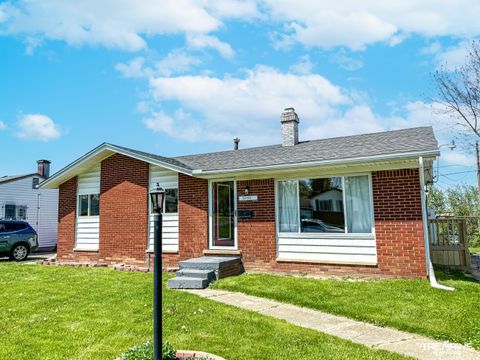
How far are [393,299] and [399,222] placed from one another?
2.29m

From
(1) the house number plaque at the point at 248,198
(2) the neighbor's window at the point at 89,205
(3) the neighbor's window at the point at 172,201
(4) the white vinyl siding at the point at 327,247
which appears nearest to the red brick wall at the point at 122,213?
(2) the neighbor's window at the point at 89,205

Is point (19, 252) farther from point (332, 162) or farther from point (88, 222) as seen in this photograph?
point (332, 162)

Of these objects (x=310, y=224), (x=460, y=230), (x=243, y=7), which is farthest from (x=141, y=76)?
(x=460, y=230)

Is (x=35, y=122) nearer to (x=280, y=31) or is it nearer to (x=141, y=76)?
(x=141, y=76)

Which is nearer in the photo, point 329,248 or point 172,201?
point 329,248

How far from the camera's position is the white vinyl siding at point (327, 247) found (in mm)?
8500

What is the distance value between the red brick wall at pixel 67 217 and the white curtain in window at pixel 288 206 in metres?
7.94

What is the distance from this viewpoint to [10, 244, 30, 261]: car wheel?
15238mm

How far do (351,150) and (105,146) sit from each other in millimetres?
7784

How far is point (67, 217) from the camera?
43.7 ft

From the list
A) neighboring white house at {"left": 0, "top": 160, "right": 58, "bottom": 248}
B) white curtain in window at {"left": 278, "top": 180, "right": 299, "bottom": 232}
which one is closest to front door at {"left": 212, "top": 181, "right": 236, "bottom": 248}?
white curtain in window at {"left": 278, "top": 180, "right": 299, "bottom": 232}

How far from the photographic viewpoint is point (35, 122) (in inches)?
658

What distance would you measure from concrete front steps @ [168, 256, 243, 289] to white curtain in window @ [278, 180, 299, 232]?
1.64 meters

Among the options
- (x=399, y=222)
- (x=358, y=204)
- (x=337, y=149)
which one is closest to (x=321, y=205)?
(x=358, y=204)
